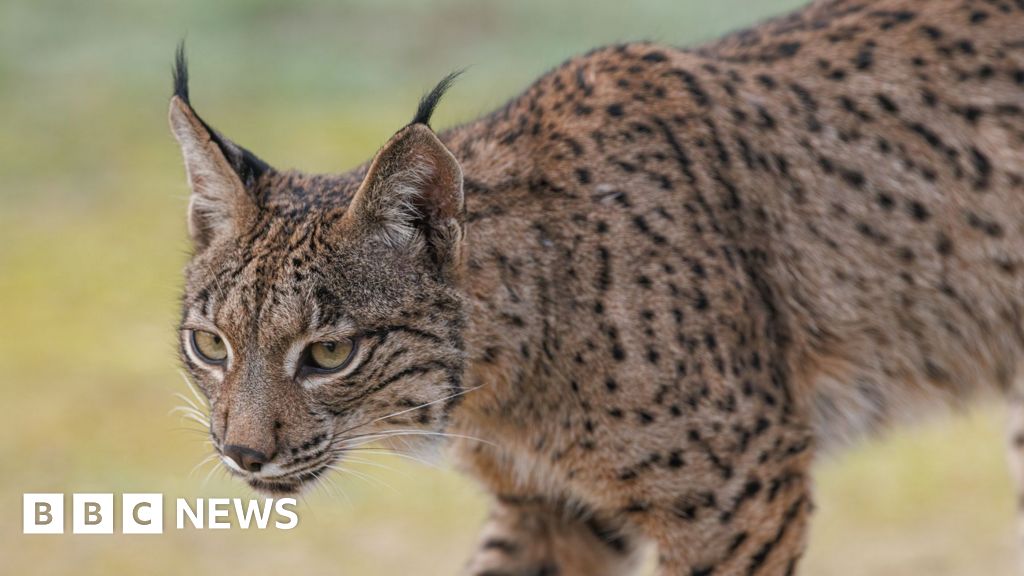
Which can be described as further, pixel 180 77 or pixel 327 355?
pixel 180 77

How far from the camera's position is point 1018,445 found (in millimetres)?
7055

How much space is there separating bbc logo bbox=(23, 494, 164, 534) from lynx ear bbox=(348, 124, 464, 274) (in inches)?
186

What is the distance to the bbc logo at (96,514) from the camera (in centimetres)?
960

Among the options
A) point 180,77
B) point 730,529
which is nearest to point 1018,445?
point 730,529

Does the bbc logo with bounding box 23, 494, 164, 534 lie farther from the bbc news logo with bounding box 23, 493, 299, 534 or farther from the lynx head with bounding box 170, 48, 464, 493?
the lynx head with bounding box 170, 48, 464, 493

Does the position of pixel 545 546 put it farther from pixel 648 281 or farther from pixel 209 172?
pixel 209 172

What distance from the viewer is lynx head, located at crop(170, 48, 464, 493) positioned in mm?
5133

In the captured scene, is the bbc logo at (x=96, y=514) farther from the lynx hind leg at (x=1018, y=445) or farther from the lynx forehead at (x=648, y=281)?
the lynx hind leg at (x=1018, y=445)

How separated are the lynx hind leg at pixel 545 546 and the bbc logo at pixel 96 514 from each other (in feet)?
11.4

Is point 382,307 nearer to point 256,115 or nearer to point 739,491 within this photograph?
point 739,491

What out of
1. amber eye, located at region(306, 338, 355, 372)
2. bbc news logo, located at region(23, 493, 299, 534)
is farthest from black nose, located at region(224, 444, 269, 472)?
bbc news logo, located at region(23, 493, 299, 534)

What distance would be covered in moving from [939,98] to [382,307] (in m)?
2.55

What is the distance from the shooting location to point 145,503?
31.8 ft

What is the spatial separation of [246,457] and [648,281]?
1.56 m
